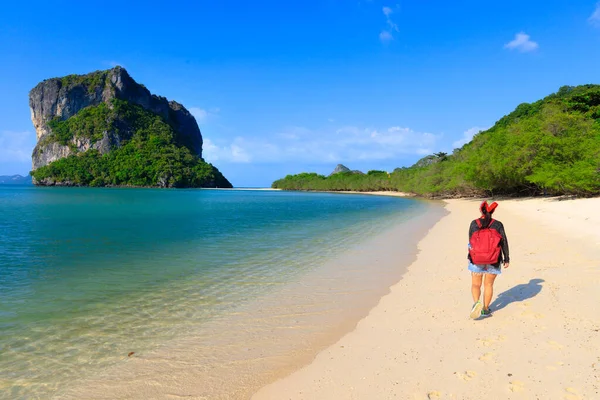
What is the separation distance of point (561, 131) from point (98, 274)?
4827cm

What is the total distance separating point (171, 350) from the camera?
5430mm

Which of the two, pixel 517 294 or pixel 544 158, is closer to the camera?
pixel 517 294

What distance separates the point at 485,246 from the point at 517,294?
2200mm

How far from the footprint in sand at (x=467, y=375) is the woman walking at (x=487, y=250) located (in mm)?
1909

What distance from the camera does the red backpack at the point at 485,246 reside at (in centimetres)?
571

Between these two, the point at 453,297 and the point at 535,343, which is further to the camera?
the point at 453,297

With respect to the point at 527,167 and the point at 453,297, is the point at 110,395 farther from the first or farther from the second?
the point at 527,167

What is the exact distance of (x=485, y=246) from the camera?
5770 millimetres

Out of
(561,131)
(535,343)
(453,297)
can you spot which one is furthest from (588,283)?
(561,131)

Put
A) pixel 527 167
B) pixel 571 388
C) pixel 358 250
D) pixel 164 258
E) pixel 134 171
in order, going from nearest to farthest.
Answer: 1. pixel 571 388
2. pixel 164 258
3. pixel 358 250
4. pixel 527 167
5. pixel 134 171

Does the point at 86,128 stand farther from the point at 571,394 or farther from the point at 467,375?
the point at 571,394

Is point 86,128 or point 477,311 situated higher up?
point 86,128

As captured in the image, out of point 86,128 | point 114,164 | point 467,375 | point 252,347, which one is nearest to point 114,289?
point 252,347

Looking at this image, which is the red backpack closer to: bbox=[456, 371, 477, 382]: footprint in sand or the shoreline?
bbox=[456, 371, 477, 382]: footprint in sand
